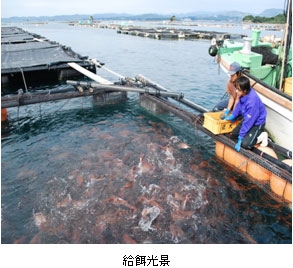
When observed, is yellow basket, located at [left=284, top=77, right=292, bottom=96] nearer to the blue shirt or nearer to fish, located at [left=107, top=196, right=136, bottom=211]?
the blue shirt

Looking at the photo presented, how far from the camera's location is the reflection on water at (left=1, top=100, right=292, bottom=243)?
654 centimetres

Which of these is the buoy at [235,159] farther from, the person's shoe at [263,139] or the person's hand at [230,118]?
the person's hand at [230,118]

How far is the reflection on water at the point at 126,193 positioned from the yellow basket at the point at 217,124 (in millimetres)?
1387

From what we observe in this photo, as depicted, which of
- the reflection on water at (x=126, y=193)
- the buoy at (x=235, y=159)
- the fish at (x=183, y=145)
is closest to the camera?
the reflection on water at (x=126, y=193)

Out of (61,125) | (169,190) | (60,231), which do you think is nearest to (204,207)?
(169,190)

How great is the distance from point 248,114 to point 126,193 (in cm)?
438

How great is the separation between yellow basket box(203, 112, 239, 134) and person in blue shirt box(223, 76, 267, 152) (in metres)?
0.38

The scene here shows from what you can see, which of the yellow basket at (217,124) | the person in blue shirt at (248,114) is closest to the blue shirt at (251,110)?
the person in blue shirt at (248,114)

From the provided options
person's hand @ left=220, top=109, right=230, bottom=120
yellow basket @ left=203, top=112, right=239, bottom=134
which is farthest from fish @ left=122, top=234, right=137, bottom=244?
person's hand @ left=220, top=109, right=230, bottom=120

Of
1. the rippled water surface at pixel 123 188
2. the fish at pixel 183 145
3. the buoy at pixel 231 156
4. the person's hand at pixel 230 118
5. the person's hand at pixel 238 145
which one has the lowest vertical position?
the fish at pixel 183 145

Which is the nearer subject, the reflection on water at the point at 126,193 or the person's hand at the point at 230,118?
the reflection on water at the point at 126,193

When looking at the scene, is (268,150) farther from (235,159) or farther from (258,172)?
(235,159)

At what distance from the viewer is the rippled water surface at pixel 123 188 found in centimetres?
657

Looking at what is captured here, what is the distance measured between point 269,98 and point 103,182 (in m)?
6.72
